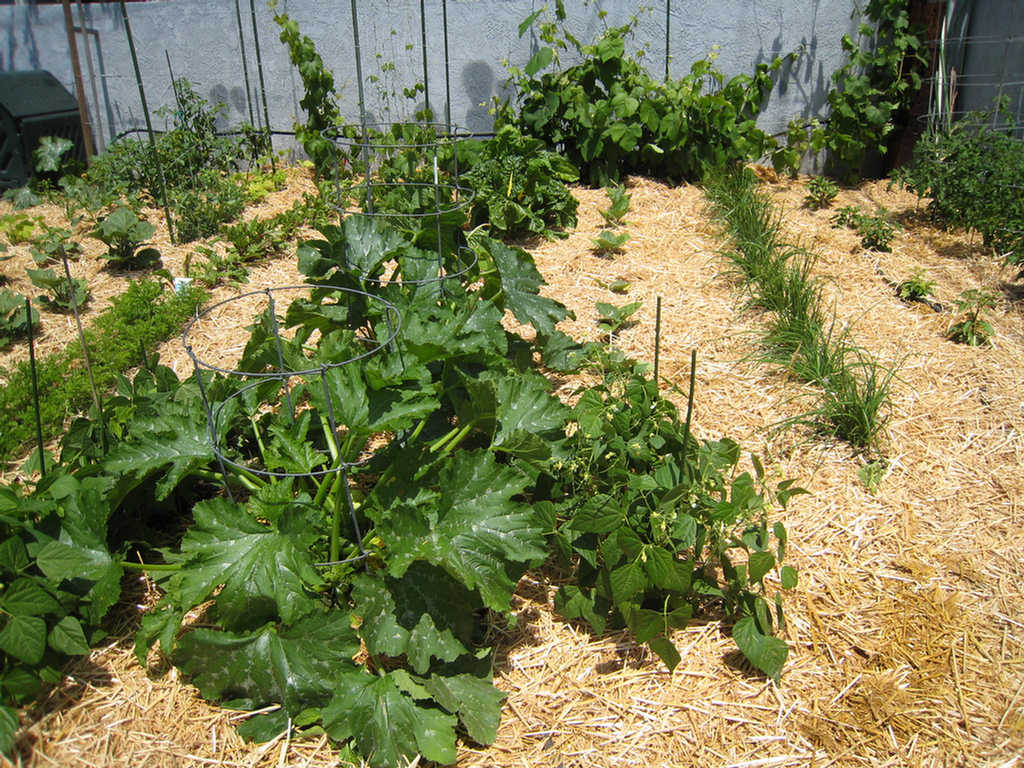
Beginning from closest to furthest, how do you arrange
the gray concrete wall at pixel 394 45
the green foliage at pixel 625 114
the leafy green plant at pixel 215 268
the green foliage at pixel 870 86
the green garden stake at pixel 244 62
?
the leafy green plant at pixel 215 268 < the green foliage at pixel 625 114 < the green foliage at pixel 870 86 < the gray concrete wall at pixel 394 45 < the green garden stake at pixel 244 62

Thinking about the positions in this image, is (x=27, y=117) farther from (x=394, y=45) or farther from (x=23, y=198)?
(x=394, y=45)

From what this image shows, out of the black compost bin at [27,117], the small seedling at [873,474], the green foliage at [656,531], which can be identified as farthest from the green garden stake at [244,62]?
the small seedling at [873,474]

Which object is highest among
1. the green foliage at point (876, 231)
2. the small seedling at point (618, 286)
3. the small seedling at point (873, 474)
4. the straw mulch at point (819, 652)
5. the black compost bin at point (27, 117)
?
the black compost bin at point (27, 117)

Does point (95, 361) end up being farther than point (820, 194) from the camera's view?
No

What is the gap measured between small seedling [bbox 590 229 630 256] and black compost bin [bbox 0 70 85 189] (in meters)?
4.75

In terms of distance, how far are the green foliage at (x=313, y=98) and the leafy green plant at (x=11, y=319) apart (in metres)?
2.40

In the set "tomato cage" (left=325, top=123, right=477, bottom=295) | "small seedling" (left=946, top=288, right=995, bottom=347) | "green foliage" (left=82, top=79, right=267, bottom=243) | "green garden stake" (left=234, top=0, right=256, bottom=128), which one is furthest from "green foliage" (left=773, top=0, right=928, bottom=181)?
Answer: "green garden stake" (left=234, top=0, right=256, bottom=128)

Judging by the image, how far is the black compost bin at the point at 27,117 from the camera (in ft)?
21.3

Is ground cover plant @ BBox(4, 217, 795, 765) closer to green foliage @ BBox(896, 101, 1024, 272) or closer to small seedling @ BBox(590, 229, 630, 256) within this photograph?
small seedling @ BBox(590, 229, 630, 256)

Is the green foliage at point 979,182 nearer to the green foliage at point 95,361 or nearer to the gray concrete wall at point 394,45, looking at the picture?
the gray concrete wall at point 394,45

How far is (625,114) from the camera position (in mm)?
5672

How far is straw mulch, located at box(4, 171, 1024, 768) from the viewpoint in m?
2.11

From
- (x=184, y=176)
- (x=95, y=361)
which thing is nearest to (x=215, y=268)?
(x=95, y=361)

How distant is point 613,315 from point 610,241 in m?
0.93
